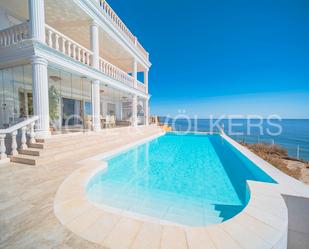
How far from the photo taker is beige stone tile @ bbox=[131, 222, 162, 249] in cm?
165

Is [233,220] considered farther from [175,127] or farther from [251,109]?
[251,109]

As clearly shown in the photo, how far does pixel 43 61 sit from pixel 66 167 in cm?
361

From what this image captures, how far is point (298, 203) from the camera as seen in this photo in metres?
2.71

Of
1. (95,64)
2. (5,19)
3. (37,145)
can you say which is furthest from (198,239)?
(5,19)

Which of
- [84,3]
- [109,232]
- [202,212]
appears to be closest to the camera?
[109,232]

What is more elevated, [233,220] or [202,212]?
[233,220]

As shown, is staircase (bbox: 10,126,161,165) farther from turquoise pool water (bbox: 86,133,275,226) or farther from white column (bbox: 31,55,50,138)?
turquoise pool water (bbox: 86,133,275,226)

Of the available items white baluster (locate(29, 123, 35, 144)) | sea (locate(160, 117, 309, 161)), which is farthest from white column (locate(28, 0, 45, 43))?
sea (locate(160, 117, 309, 161))

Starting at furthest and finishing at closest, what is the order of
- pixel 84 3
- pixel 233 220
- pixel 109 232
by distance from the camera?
pixel 84 3 → pixel 233 220 → pixel 109 232

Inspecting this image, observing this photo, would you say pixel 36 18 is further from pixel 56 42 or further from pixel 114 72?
pixel 114 72

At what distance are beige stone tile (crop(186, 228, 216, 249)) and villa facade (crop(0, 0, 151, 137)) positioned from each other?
553 centimetres

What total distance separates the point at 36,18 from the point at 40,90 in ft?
7.63

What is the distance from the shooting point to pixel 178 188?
416cm

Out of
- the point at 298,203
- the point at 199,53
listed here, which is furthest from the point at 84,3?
the point at 199,53
